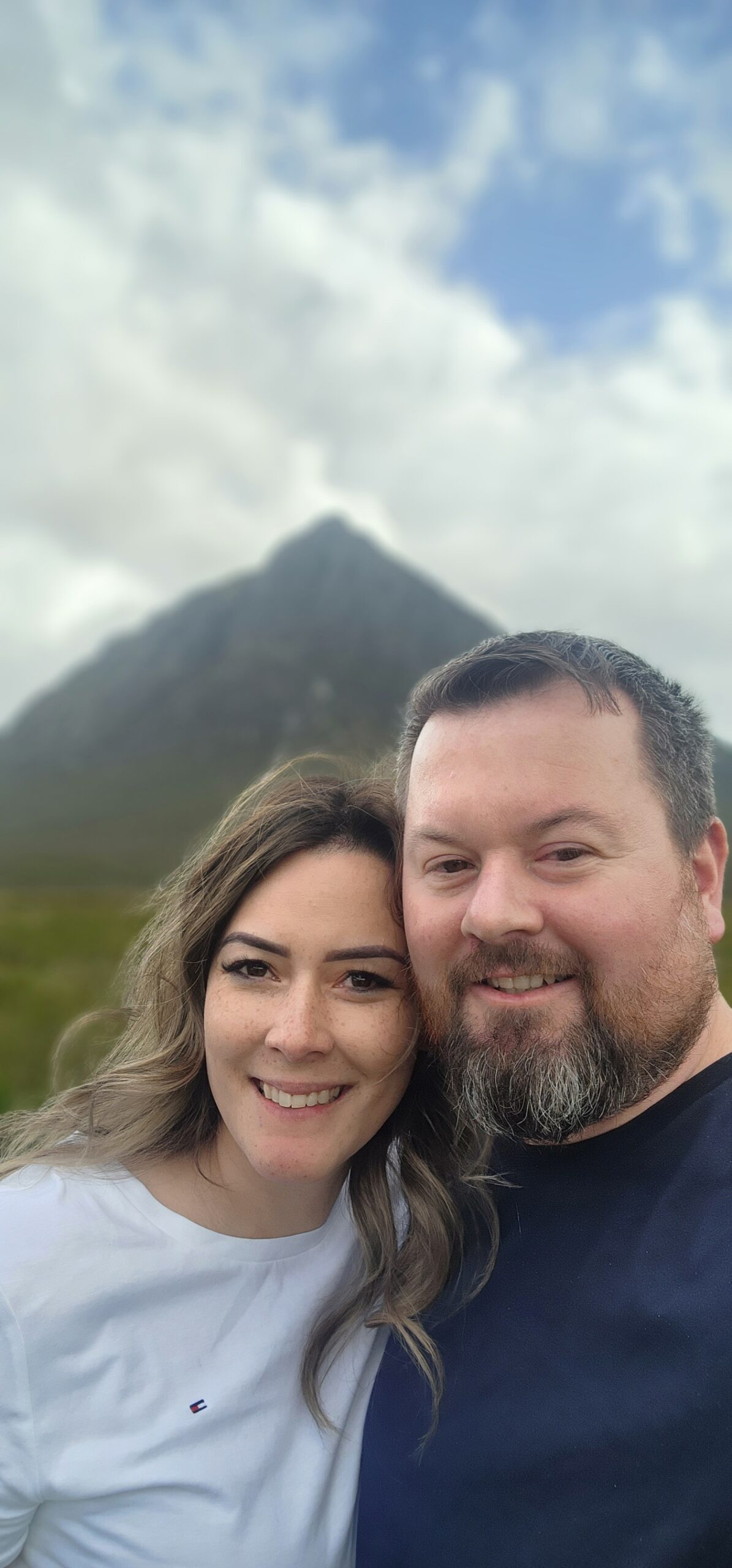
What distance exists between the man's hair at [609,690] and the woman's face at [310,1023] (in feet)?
2.42

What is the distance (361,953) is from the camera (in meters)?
2.78

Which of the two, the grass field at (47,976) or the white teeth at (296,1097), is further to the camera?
the grass field at (47,976)

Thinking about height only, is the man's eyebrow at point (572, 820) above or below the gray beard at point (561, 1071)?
above

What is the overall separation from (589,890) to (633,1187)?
32.8 inches

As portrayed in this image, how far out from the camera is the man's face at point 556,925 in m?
2.52

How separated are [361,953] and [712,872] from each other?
118 centimetres

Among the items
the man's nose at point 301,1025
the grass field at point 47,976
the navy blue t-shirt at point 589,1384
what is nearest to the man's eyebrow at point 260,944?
the man's nose at point 301,1025

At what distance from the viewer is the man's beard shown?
2512 millimetres

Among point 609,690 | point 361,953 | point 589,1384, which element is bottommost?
point 589,1384

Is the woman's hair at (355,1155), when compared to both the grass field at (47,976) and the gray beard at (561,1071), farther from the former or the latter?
the grass field at (47,976)

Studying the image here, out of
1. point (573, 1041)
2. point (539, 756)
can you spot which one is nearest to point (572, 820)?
point (539, 756)

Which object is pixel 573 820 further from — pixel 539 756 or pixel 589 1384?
pixel 589 1384

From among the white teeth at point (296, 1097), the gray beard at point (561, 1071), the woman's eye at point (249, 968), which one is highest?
the woman's eye at point (249, 968)

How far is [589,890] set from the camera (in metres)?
2.52
